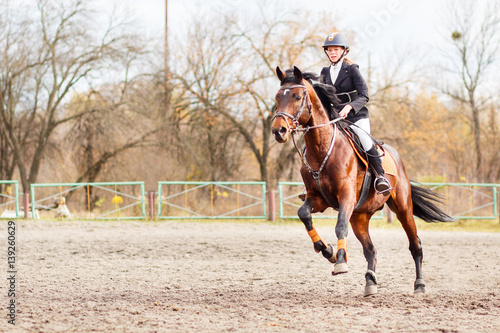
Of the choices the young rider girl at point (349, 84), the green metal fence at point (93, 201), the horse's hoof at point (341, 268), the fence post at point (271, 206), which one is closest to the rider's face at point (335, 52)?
the young rider girl at point (349, 84)

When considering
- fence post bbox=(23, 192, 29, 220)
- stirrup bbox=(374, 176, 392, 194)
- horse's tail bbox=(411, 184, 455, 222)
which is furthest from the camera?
fence post bbox=(23, 192, 29, 220)

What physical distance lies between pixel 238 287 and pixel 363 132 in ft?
8.77

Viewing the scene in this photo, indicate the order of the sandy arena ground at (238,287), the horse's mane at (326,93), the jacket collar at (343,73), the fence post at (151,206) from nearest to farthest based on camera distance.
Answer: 1. the sandy arena ground at (238,287)
2. the horse's mane at (326,93)
3. the jacket collar at (343,73)
4. the fence post at (151,206)

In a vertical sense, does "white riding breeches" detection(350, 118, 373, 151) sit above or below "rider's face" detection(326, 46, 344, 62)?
below

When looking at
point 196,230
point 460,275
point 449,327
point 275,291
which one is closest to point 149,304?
point 275,291

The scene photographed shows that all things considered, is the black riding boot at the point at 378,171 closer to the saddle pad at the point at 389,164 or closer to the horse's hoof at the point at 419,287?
the saddle pad at the point at 389,164

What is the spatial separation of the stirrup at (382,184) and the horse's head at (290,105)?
4.30ft

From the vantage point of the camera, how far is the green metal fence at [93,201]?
2034cm

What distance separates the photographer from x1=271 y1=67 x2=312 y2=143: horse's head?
17.8ft

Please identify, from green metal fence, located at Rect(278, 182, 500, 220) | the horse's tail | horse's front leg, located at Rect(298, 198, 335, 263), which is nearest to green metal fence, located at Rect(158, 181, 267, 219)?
green metal fence, located at Rect(278, 182, 500, 220)

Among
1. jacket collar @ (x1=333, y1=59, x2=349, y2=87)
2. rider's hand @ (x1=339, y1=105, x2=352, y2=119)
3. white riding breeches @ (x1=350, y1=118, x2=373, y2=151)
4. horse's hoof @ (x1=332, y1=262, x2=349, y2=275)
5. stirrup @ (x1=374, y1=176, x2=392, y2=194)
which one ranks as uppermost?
jacket collar @ (x1=333, y1=59, x2=349, y2=87)

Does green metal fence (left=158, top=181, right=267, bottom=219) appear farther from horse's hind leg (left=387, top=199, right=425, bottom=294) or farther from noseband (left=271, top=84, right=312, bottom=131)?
noseband (left=271, top=84, right=312, bottom=131)

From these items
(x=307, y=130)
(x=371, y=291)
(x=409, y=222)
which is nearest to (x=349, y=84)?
(x=307, y=130)

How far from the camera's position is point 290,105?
18.6ft
